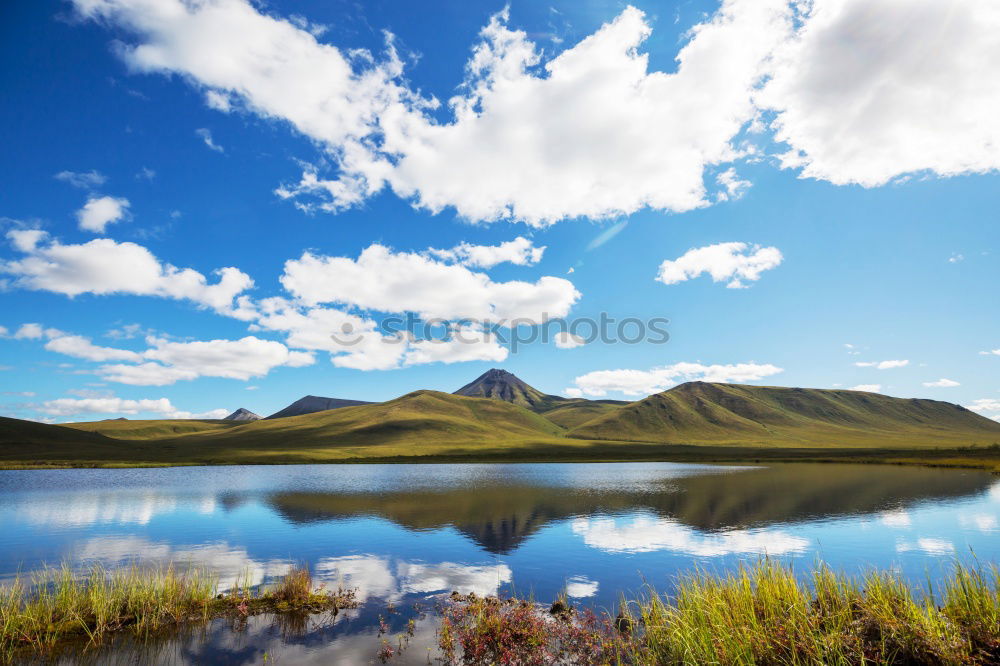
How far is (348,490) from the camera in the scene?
7381cm

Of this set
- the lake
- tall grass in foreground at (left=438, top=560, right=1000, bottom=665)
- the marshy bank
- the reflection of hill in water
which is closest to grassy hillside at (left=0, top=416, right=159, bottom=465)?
the lake

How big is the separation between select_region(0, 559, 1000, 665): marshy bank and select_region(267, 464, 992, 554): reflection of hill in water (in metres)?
15.1

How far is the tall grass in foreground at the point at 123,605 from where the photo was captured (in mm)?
16984

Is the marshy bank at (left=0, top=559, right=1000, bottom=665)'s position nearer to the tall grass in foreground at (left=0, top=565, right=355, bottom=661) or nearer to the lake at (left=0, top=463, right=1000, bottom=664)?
the tall grass in foreground at (left=0, top=565, right=355, bottom=661)

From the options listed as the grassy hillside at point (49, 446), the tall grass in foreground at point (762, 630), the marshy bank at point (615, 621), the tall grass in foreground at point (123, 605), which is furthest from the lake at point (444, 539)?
the grassy hillside at point (49, 446)

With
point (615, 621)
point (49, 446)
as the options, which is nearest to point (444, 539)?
point (615, 621)

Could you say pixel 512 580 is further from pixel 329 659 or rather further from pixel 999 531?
pixel 999 531

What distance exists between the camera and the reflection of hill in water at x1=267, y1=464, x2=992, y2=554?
147 ft

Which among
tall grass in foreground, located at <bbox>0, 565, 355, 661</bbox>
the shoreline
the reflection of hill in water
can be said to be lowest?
the shoreline

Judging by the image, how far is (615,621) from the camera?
A: 1889 cm

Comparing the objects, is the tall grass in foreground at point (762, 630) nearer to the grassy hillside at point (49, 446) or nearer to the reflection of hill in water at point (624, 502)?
the reflection of hill in water at point (624, 502)

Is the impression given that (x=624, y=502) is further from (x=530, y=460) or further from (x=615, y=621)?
(x=530, y=460)

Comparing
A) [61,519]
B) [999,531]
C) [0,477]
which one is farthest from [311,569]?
[0,477]

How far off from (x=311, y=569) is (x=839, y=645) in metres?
26.6
